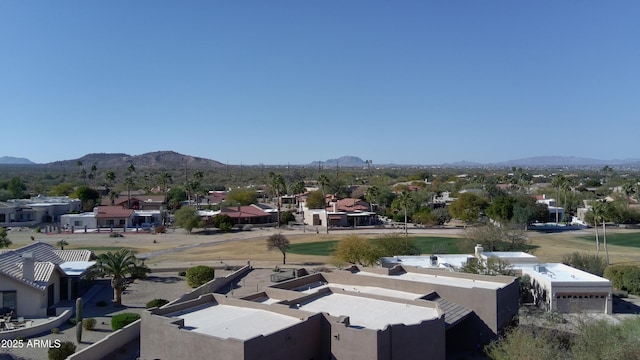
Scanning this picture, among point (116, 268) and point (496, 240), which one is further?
point (496, 240)

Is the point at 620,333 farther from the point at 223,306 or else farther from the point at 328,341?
the point at 223,306

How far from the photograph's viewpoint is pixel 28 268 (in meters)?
33.7

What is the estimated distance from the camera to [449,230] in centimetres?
8238

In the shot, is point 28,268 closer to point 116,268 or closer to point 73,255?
point 116,268

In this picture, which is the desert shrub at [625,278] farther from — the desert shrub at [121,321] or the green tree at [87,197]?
the green tree at [87,197]

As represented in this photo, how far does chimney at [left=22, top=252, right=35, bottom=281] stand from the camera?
3350 centimetres

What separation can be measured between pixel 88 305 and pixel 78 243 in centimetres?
3645

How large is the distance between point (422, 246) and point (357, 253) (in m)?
22.6

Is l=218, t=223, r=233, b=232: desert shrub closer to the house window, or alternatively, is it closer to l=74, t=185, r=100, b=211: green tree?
l=74, t=185, r=100, b=211: green tree

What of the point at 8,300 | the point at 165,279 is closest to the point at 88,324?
the point at 8,300

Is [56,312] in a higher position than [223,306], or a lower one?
lower

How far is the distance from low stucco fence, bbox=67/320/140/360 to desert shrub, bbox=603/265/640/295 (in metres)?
36.0

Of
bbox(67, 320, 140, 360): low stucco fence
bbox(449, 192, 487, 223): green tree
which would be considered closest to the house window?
bbox(67, 320, 140, 360): low stucco fence

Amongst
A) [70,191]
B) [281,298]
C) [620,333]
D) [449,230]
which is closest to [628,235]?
[449,230]
